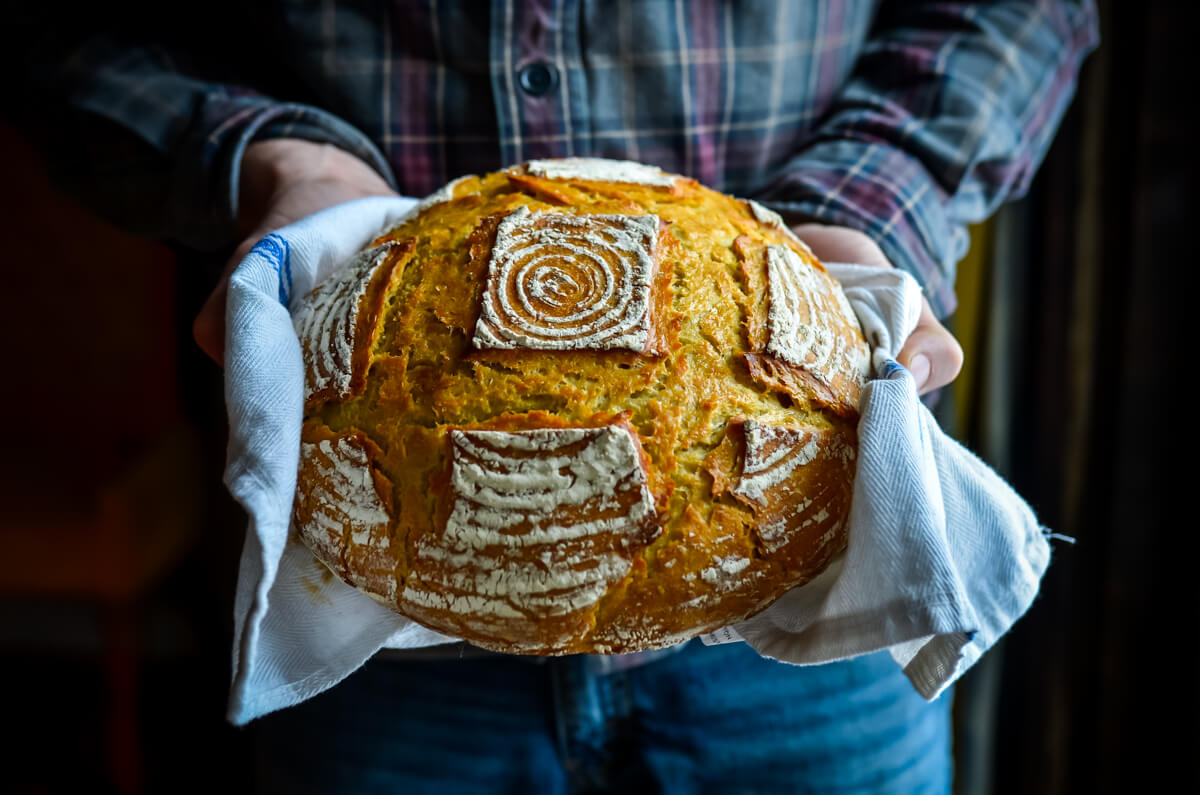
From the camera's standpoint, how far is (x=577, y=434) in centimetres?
78

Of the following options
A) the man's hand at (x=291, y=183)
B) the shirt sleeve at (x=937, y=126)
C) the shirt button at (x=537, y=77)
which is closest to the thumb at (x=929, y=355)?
the shirt sleeve at (x=937, y=126)

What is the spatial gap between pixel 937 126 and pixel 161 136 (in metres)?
1.07

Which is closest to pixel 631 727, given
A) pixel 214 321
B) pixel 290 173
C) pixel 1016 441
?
pixel 214 321

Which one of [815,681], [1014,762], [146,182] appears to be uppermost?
[146,182]

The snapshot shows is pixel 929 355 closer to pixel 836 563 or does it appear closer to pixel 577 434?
pixel 836 563

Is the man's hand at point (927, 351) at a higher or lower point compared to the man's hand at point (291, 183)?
lower

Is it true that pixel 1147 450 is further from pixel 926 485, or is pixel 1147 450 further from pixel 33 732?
pixel 33 732

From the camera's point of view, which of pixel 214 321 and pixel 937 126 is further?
pixel 937 126

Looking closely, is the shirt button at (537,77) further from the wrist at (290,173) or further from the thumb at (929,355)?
the thumb at (929,355)

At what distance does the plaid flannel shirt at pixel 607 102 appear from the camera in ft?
3.83

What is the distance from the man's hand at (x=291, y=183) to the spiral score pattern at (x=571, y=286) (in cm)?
30

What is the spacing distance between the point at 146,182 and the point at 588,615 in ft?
3.04

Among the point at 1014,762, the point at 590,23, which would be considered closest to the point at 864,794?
the point at 590,23

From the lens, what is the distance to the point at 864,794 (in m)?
1.19
